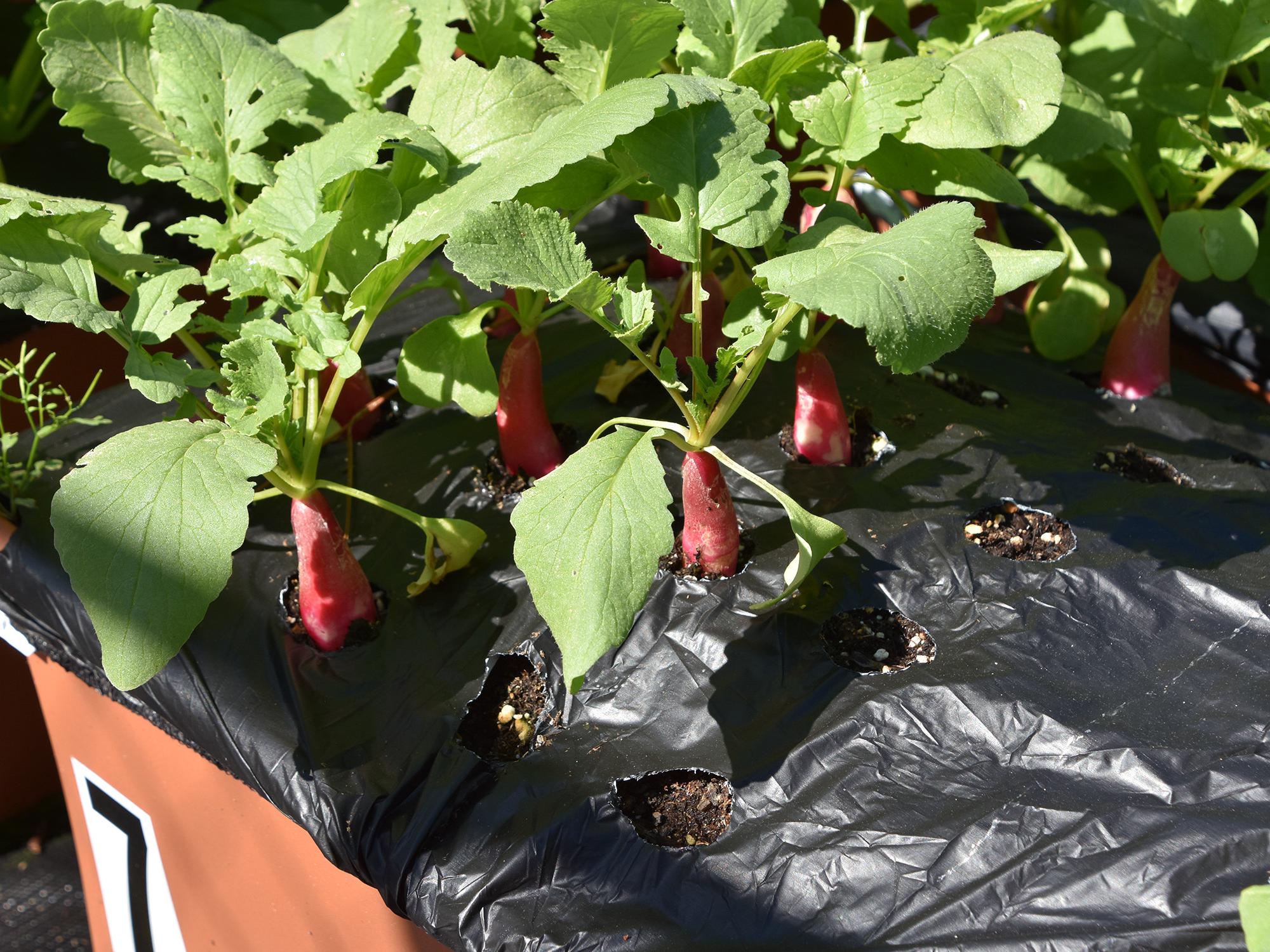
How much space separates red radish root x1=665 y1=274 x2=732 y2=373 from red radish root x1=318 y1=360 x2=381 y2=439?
419mm

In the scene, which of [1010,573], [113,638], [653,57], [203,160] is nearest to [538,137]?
[653,57]

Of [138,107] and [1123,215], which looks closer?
[138,107]

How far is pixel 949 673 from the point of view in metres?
0.96

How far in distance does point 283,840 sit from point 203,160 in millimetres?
731

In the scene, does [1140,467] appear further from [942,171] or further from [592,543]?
[592,543]

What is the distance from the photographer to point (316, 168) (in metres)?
0.98

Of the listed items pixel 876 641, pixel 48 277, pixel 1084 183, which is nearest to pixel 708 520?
pixel 876 641

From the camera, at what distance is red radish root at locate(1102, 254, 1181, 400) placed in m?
1.40

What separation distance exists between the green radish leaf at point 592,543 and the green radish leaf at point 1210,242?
840 millimetres

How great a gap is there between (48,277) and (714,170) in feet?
2.07

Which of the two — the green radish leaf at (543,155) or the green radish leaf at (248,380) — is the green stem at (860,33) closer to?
the green radish leaf at (543,155)

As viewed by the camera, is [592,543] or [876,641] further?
[876,641]

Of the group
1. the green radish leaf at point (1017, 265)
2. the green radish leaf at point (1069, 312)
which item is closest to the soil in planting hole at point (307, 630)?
the green radish leaf at point (1017, 265)

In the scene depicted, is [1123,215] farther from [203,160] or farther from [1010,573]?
[203,160]
